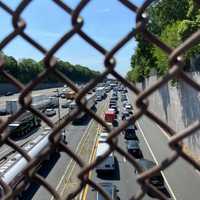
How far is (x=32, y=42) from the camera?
1767mm

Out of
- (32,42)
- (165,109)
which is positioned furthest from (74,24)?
(165,109)

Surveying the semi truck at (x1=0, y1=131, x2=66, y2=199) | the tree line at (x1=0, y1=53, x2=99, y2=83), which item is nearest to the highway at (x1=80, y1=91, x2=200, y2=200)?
the semi truck at (x1=0, y1=131, x2=66, y2=199)

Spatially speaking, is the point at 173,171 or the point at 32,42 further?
the point at 173,171

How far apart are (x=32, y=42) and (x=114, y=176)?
18.4m

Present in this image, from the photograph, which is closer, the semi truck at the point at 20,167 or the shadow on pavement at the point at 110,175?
the semi truck at the point at 20,167

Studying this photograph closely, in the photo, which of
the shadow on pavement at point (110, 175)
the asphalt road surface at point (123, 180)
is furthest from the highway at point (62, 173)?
the shadow on pavement at point (110, 175)

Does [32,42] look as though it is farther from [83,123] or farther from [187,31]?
[83,123]

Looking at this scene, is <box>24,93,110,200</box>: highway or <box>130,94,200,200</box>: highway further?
<box>24,93,110,200</box>: highway

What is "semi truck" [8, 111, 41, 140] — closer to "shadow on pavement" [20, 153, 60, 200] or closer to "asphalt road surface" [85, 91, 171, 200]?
"shadow on pavement" [20, 153, 60, 200]

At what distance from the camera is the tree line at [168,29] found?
1727 centimetres

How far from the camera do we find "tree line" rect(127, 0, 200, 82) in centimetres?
1727

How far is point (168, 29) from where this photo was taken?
2138 cm

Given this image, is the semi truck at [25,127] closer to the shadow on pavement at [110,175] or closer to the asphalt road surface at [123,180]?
the asphalt road surface at [123,180]

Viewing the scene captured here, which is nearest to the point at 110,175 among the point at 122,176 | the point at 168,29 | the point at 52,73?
the point at 122,176
